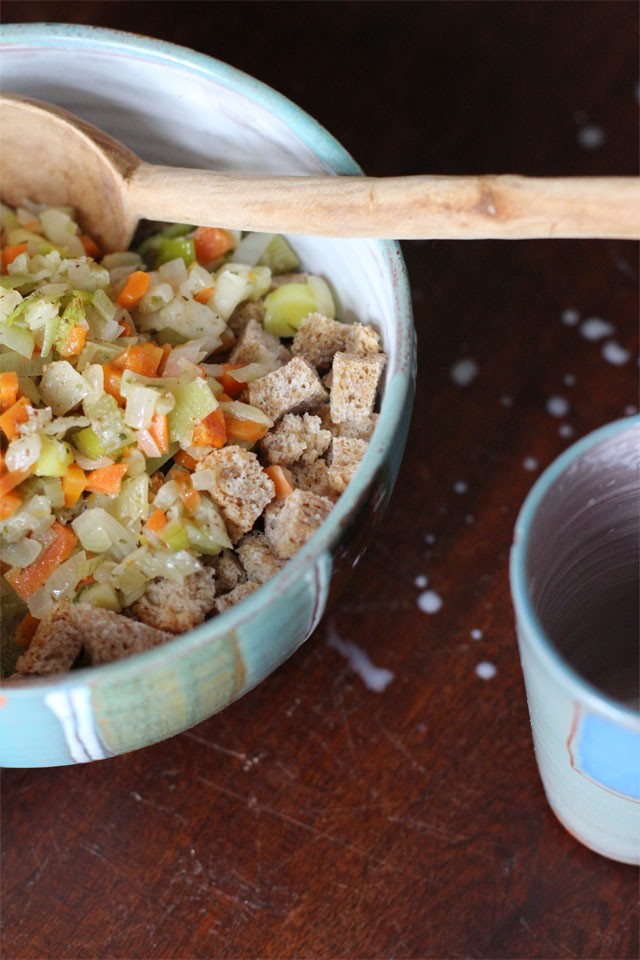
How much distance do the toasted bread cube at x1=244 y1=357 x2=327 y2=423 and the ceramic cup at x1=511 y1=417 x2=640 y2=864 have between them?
0.34 meters

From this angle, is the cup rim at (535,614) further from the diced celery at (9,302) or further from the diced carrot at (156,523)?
the diced celery at (9,302)

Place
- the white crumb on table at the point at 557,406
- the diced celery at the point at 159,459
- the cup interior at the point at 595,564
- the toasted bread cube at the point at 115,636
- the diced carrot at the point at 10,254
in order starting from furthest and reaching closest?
the white crumb on table at the point at 557,406
the diced carrot at the point at 10,254
the diced celery at the point at 159,459
the toasted bread cube at the point at 115,636
the cup interior at the point at 595,564

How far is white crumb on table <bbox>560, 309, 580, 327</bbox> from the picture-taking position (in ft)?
4.78

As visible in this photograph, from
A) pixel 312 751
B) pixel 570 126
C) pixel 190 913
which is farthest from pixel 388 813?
pixel 570 126

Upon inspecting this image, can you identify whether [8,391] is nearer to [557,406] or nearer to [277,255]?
[277,255]

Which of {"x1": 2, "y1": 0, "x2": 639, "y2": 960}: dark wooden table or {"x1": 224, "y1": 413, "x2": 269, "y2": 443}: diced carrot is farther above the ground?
{"x1": 224, "y1": 413, "x2": 269, "y2": 443}: diced carrot

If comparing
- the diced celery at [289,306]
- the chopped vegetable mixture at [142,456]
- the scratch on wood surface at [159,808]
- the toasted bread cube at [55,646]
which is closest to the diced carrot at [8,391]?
the chopped vegetable mixture at [142,456]

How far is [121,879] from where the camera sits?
3.63 ft

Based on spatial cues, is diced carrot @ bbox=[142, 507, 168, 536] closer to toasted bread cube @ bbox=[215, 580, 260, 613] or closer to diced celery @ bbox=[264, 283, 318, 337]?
toasted bread cube @ bbox=[215, 580, 260, 613]

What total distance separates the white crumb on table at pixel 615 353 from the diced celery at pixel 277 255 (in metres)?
0.43

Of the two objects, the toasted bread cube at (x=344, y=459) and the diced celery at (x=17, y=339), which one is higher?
the diced celery at (x=17, y=339)

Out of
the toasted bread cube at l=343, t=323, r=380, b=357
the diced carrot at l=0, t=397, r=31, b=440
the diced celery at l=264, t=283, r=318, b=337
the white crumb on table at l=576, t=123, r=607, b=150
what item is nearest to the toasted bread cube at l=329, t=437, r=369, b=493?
the toasted bread cube at l=343, t=323, r=380, b=357

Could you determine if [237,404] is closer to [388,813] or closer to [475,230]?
[475,230]

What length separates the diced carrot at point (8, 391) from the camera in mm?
1089
